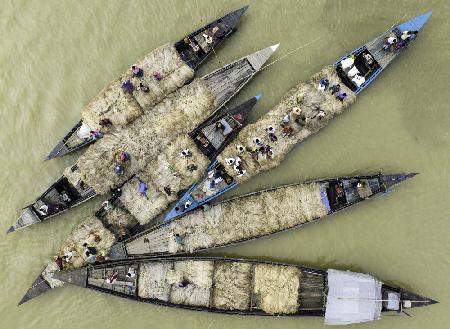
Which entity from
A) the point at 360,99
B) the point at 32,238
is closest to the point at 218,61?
the point at 360,99

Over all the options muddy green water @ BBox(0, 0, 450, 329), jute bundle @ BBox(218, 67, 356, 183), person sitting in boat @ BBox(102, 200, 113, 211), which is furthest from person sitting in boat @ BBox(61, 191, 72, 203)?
jute bundle @ BBox(218, 67, 356, 183)

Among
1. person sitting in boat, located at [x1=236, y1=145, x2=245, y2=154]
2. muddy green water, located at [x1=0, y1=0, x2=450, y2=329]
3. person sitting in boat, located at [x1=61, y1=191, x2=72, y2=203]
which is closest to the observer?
person sitting in boat, located at [x1=236, y1=145, x2=245, y2=154]

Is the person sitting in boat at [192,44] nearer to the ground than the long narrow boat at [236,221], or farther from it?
farther from it

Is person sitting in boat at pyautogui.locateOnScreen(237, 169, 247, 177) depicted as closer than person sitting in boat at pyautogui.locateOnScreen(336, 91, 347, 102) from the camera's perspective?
Yes

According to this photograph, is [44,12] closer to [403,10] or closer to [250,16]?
[250,16]

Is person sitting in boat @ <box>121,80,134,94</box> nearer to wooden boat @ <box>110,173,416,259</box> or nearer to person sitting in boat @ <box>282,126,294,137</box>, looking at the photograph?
wooden boat @ <box>110,173,416,259</box>

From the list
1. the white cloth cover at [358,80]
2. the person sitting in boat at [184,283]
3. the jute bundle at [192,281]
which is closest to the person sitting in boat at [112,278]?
the jute bundle at [192,281]

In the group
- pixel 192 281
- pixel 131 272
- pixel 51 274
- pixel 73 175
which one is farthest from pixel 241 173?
pixel 51 274

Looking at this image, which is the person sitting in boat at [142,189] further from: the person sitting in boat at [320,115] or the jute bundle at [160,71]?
the person sitting in boat at [320,115]
